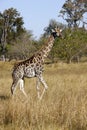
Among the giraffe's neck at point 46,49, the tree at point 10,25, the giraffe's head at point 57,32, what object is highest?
the tree at point 10,25

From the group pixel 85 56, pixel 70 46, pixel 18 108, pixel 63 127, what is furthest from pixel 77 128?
pixel 85 56

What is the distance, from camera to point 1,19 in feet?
222

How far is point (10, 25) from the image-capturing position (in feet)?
222

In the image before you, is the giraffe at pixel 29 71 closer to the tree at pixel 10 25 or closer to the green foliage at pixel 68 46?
the green foliage at pixel 68 46

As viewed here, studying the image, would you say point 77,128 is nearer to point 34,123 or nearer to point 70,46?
point 34,123

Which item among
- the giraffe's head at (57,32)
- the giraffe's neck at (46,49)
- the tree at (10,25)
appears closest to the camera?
the giraffe's neck at (46,49)

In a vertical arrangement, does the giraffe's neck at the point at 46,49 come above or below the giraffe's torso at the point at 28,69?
above

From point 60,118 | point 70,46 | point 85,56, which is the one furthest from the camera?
point 85,56

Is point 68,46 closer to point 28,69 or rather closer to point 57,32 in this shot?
point 57,32

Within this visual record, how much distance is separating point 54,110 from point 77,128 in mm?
986

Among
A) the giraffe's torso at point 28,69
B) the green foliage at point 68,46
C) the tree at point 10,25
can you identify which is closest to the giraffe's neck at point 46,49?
the giraffe's torso at point 28,69

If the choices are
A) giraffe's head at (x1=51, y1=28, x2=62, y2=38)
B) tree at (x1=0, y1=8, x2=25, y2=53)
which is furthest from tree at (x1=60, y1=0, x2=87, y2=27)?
giraffe's head at (x1=51, y1=28, x2=62, y2=38)

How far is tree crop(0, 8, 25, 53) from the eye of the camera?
6694 cm

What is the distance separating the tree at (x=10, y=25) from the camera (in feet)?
220
